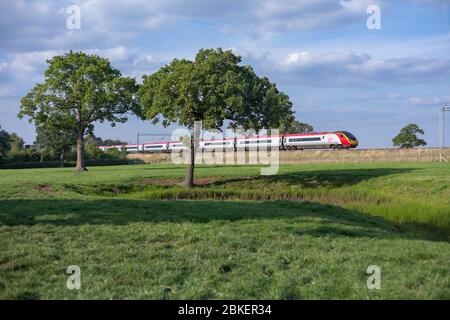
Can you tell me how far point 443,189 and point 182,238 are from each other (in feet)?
66.2

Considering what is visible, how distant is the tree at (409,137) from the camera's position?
8731 centimetres

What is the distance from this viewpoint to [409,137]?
287 feet

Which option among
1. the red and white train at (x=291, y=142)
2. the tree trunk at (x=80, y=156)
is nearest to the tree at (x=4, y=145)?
the red and white train at (x=291, y=142)

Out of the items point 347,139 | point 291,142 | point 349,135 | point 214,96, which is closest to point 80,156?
point 214,96

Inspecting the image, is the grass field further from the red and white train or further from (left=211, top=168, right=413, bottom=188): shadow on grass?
the red and white train

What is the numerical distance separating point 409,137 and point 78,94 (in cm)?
6190

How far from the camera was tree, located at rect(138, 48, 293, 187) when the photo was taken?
2989cm

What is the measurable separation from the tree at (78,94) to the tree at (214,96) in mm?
15248

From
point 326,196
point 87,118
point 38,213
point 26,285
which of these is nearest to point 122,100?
point 87,118

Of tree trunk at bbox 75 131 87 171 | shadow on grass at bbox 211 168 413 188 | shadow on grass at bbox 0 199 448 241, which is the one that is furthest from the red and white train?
shadow on grass at bbox 0 199 448 241

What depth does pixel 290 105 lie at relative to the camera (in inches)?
1298

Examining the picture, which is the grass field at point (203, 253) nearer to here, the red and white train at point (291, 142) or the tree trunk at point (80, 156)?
the tree trunk at point (80, 156)

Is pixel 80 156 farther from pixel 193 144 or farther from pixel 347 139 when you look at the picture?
pixel 347 139
